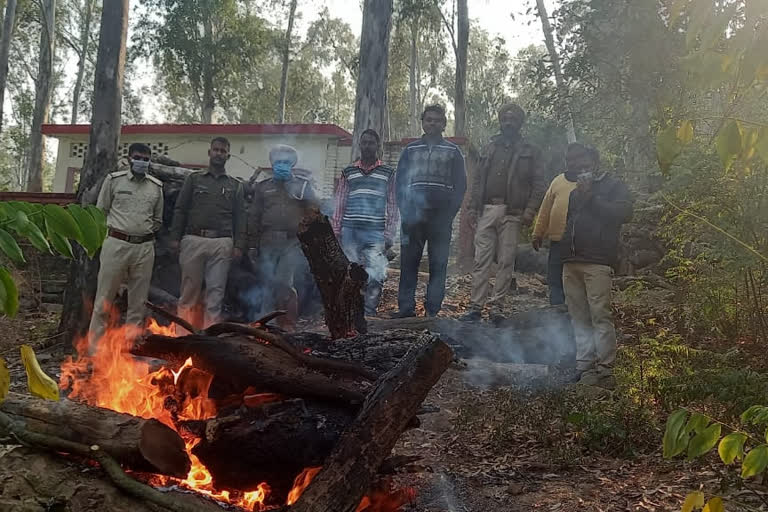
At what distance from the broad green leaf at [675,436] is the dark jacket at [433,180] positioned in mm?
5551

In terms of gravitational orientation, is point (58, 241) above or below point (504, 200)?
below

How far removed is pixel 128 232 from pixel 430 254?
339 centimetres

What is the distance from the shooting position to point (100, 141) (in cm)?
716

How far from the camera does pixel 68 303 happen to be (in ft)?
22.4

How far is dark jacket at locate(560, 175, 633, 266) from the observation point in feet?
16.8

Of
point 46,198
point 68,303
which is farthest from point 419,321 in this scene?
point 46,198

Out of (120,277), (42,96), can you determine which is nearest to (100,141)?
(120,277)

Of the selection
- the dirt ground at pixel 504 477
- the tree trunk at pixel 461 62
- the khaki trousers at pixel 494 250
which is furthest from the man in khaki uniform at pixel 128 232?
the tree trunk at pixel 461 62

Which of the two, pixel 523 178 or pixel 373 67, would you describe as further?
pixel 373 67

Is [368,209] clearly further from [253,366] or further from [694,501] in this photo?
[694,501]

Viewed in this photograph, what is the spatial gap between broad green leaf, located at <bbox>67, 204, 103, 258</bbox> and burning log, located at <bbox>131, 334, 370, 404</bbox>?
6.22ft

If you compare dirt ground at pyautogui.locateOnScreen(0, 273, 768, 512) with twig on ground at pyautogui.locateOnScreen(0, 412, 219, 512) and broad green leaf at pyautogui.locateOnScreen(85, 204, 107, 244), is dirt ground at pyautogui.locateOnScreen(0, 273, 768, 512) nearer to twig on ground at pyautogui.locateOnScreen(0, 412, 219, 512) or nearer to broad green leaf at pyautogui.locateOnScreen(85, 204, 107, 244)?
twig on ground at pyautogui.locateOnScreen(0, 412, 219, 512)

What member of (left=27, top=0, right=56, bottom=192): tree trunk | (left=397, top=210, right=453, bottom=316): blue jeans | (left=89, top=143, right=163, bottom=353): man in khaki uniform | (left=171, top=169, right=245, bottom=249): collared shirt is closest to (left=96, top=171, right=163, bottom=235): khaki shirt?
(left=89, top=143, right=163, bottom=353): man in khaki uniform

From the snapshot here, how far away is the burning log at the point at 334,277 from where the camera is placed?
4.48 meters
